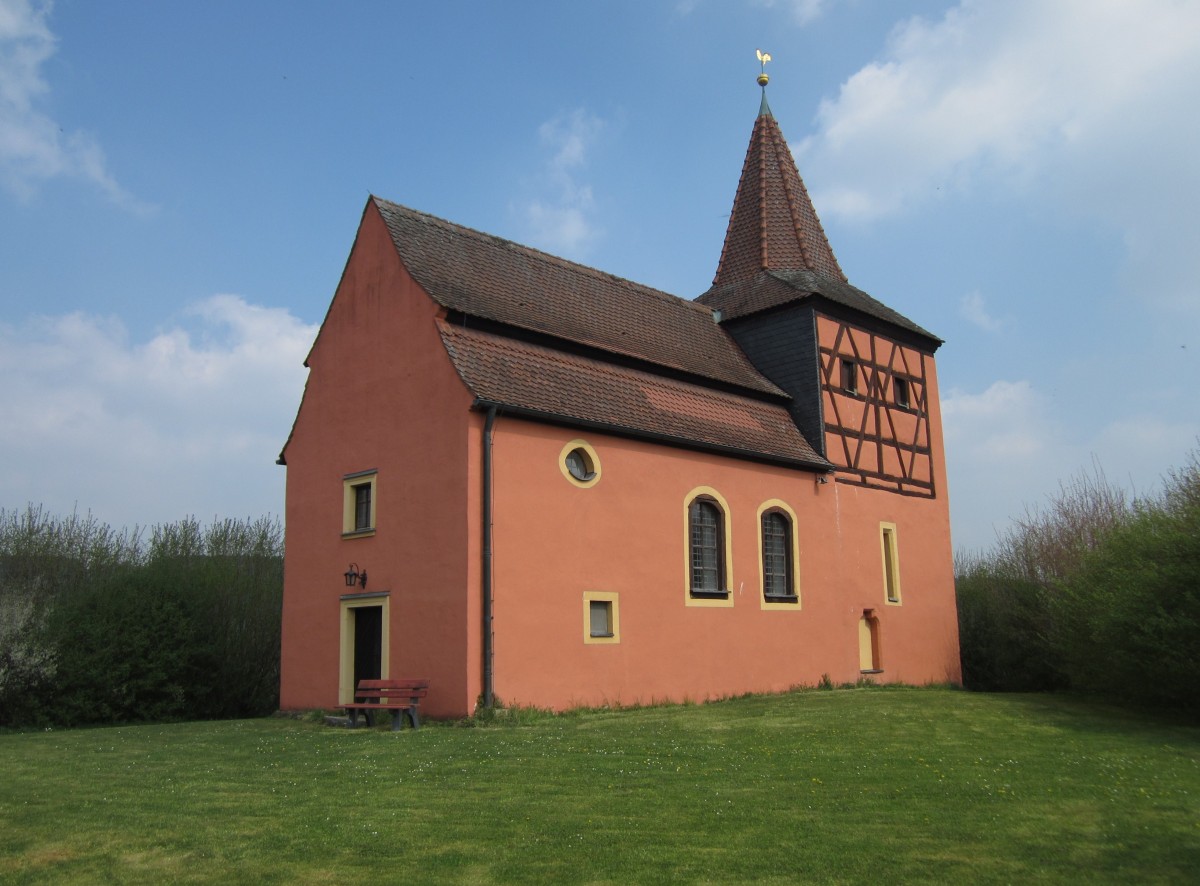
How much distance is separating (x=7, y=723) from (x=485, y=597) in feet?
37.9

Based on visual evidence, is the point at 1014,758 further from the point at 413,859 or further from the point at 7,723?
the point at 7,723

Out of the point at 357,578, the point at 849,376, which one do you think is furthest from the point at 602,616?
the point at 849,376

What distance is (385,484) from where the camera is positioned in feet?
56.7

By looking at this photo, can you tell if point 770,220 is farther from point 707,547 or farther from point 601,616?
point 601,616

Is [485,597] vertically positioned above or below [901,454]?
below

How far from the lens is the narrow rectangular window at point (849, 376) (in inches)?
932

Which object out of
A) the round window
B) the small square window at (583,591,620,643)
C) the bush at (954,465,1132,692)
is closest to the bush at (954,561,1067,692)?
the bush at (954,465,1132,692)

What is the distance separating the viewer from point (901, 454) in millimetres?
24844

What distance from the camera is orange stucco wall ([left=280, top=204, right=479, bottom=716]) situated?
15602 millimetres

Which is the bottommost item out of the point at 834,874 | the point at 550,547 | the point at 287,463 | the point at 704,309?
the point at 834,874

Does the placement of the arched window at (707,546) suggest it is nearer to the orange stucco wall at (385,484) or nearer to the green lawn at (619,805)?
the green lawn at (619,805)

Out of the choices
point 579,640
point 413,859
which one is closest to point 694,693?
point 579,640

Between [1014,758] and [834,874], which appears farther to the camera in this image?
[1014,758]

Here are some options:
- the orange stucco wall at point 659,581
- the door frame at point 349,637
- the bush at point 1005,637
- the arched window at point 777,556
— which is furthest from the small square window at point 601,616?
the bush at point 1005,637
